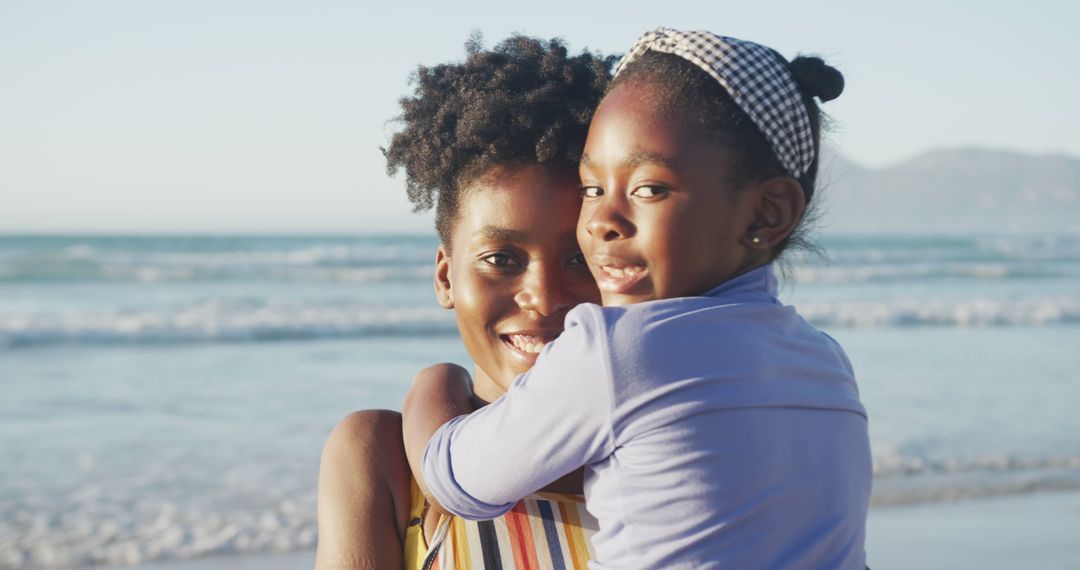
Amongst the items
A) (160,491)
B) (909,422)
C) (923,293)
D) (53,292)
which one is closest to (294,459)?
(160,491)

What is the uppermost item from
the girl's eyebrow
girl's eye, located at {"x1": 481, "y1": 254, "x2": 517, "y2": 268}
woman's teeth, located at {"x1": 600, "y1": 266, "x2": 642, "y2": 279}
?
the girl's eyebrow

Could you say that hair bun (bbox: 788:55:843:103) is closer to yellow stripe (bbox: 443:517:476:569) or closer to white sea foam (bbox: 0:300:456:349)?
yellow stripe (bbox: 443:517:476:569)

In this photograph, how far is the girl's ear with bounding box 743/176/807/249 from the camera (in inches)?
68.1

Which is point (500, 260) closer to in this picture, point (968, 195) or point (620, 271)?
point (620, 271)

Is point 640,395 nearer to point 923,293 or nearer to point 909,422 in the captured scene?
point 909,422

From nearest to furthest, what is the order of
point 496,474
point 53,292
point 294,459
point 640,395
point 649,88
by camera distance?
point 640,395 < point 496,474 < point 649,88 < point 294,459 < point 53,292

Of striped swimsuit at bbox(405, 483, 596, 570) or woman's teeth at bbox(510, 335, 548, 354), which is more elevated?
woman's teeth at bbox(510, 335, 548, 354)

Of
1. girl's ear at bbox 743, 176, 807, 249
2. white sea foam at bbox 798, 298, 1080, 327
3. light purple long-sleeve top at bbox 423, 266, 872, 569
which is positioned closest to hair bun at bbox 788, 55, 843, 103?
girl's ear at bbox 743, 176, 807, 249

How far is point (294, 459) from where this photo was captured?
20.0ft

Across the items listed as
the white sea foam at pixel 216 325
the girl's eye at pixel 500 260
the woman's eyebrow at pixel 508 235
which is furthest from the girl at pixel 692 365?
the white sea foam at pixel 216 325

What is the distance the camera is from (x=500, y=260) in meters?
2.02

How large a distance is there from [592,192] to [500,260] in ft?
0.95

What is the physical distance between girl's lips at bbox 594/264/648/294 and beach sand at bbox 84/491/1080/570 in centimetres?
339

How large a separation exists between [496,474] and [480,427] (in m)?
0.09
